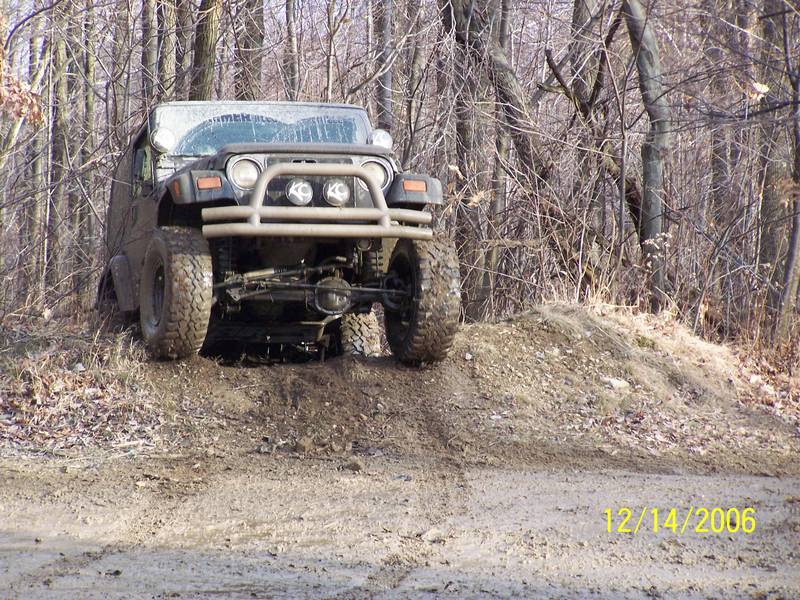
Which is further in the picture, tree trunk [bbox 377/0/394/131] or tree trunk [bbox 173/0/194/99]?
tree trunk [bbox 377/0/394/131]

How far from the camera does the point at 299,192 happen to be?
573cm

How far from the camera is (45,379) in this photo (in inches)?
237

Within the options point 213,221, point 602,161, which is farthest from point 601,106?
point 213,221

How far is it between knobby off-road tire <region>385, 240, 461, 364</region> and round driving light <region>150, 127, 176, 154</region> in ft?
6.36

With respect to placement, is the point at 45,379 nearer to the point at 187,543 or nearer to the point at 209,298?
the point at 209,298

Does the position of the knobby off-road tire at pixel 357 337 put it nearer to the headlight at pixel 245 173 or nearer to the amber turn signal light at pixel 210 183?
the headlight at pixel 245 173

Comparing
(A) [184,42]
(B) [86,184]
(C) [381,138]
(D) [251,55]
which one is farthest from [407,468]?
(B) [86,184]

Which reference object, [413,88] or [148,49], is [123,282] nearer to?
[413,88]

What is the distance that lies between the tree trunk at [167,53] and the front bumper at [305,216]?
21.2ft

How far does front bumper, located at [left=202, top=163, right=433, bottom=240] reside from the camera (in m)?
5.54

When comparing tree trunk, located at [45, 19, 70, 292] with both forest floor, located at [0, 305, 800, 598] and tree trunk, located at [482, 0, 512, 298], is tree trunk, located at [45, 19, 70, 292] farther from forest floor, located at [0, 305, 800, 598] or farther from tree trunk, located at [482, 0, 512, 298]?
forest floor, located at [0, 305, 800, 598]

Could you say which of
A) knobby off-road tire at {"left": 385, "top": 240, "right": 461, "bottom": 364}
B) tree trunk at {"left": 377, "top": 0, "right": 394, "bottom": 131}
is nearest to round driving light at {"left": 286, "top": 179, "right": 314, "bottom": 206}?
knobby off-road tire at {"left": 385, "top": 240, "right": 461, "bottom": 364}

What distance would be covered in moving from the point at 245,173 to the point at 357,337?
1965 mm
